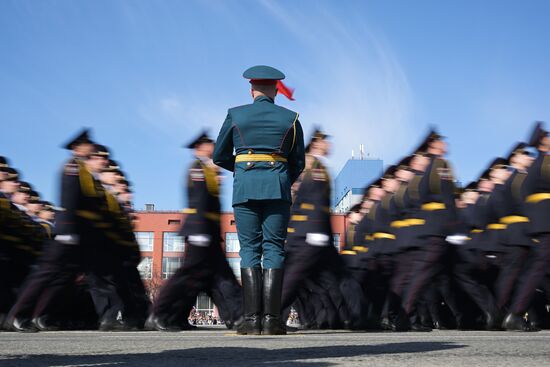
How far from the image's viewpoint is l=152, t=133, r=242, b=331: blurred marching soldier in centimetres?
695

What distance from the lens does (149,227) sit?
Answer: 70.1 metres

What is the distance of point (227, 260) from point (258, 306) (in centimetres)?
276

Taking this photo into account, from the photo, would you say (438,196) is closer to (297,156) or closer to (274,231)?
(297,156)

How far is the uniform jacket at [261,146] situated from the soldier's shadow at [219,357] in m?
1.26

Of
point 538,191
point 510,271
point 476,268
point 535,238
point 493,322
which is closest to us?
point 538,191

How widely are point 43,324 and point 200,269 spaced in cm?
150

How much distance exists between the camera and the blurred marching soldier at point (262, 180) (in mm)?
4434

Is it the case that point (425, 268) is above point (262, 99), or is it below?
below

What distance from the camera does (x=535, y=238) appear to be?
275 inches

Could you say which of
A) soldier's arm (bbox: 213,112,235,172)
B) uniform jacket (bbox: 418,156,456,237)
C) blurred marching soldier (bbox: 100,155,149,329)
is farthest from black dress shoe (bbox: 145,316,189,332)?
soldier's arm (bbox: 213,112,235,172)

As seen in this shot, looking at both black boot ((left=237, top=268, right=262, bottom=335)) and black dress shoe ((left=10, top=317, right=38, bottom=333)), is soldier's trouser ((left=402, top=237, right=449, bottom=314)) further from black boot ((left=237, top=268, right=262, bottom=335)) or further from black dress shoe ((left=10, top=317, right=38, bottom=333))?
black dress shoe ((left=10, top=317, right=38, bottom=333))

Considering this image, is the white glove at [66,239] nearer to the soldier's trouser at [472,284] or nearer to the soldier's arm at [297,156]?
the soldier's arm at [297,156]

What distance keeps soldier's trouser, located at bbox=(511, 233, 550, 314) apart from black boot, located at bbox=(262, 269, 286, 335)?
3.12m

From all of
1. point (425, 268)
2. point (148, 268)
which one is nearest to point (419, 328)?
point (425, 268)
